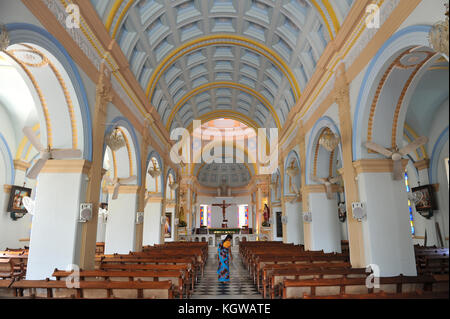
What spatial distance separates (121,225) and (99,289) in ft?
18.2

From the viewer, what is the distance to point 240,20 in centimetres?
1043

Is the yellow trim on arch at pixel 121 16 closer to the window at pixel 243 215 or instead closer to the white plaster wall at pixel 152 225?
the white plaster wall at pixel 152 225

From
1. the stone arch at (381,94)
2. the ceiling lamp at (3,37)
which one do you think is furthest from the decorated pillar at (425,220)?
the ceiling lamp at (3,37)

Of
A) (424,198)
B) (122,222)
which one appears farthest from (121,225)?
(424,198)

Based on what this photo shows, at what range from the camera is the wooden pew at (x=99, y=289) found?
13.7ft

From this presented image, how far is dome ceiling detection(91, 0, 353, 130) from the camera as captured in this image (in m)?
8.52

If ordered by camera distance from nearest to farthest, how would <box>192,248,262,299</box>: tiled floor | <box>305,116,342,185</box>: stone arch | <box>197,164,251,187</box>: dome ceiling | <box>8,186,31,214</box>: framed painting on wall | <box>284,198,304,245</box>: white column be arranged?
1. <box>192,248,262,299</box>: tiled floor
2. <box>305,116,342,185</box>: stone arch
3. <box>8,186,31,214</box>: framed painting on wall
4. <box>284,198,304,245</box>: white column
5. <box>197,164,251,187</box>: dome ceiling

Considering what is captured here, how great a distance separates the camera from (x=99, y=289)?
4.56 m

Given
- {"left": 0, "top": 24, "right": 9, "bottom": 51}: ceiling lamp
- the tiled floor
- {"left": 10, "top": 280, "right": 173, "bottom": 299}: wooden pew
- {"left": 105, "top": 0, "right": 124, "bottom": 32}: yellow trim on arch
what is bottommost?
the tiled floor

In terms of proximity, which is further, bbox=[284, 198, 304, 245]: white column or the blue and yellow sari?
bbox=[284, 198, 304, 245]: white column

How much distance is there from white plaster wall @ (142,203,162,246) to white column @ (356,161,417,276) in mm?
9784

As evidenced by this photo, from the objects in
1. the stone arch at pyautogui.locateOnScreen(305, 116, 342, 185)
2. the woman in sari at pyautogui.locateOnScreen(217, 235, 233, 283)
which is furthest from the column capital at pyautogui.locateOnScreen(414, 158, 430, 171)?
the woman in sari at pyautogui.locateOnScreen(217, 235, 233, 283)

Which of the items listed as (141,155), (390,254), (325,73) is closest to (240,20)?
(325,73)

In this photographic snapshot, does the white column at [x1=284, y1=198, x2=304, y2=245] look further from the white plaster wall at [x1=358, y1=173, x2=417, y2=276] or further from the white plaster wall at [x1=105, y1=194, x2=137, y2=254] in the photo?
the white plaster wall at [x1=358, y1=173, x2=417, y2=276]
